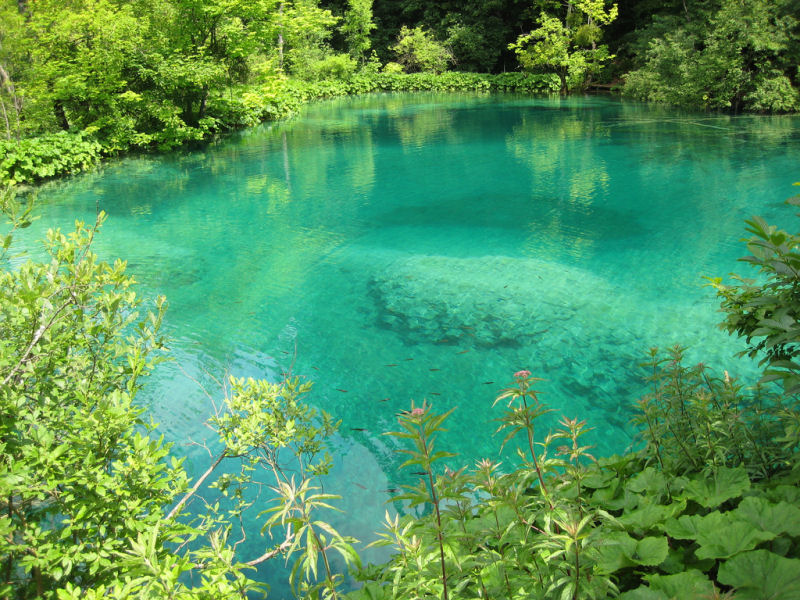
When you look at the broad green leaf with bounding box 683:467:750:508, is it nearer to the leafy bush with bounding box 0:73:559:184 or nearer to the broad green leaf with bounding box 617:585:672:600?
the broad green leaf with bounding box 617:585:672:600

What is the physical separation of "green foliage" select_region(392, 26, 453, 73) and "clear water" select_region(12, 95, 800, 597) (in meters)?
26.7

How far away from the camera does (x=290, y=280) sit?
27.1 feet

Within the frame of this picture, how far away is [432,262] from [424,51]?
37824 mm

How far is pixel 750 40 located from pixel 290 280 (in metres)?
20.6

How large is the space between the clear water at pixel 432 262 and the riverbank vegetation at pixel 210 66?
1.63 meters

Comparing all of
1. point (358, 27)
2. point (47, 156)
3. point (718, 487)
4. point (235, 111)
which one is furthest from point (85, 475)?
point (358, 27)

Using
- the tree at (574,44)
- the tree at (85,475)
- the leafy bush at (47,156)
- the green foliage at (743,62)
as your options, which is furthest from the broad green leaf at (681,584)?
the tree at (574,44)

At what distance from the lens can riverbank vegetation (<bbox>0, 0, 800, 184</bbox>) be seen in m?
15.1

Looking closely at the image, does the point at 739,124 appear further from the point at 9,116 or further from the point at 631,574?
the point at 9,116

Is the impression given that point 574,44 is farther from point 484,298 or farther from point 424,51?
point 484,298

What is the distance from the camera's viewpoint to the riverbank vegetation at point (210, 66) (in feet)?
49.5

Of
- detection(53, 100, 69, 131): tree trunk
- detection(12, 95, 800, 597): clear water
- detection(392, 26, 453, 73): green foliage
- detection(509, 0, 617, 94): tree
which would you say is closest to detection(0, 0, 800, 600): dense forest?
detection(12, 95, 800, 597): clear water

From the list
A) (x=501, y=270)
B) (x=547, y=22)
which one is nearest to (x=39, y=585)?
(x=501, y=270)

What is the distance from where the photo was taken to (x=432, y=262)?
8.70m
